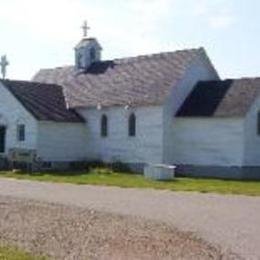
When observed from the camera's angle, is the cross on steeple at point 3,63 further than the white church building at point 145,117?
Yes

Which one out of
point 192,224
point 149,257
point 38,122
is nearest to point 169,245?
point 149,257

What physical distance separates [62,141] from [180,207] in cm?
2514

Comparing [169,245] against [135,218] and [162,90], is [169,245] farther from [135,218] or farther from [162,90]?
[162,90]

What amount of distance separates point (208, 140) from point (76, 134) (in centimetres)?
916

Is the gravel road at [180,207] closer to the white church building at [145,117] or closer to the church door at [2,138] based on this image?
the white church building at [145,117]

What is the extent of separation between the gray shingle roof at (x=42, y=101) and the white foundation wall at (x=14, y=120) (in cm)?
35

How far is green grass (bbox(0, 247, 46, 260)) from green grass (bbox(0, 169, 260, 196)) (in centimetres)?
1678

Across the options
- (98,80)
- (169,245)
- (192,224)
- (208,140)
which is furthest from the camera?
(98,80)

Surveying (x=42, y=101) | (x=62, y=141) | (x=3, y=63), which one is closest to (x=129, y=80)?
(x=62, y=141)

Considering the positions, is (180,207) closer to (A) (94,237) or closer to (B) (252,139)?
(A) (94,237)

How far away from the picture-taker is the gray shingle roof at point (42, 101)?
49.0 m

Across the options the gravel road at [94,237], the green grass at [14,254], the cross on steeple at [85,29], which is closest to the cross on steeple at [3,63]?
the cross on steeple at [85,29]

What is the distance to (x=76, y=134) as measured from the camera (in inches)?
1984

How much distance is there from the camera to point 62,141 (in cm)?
4975
